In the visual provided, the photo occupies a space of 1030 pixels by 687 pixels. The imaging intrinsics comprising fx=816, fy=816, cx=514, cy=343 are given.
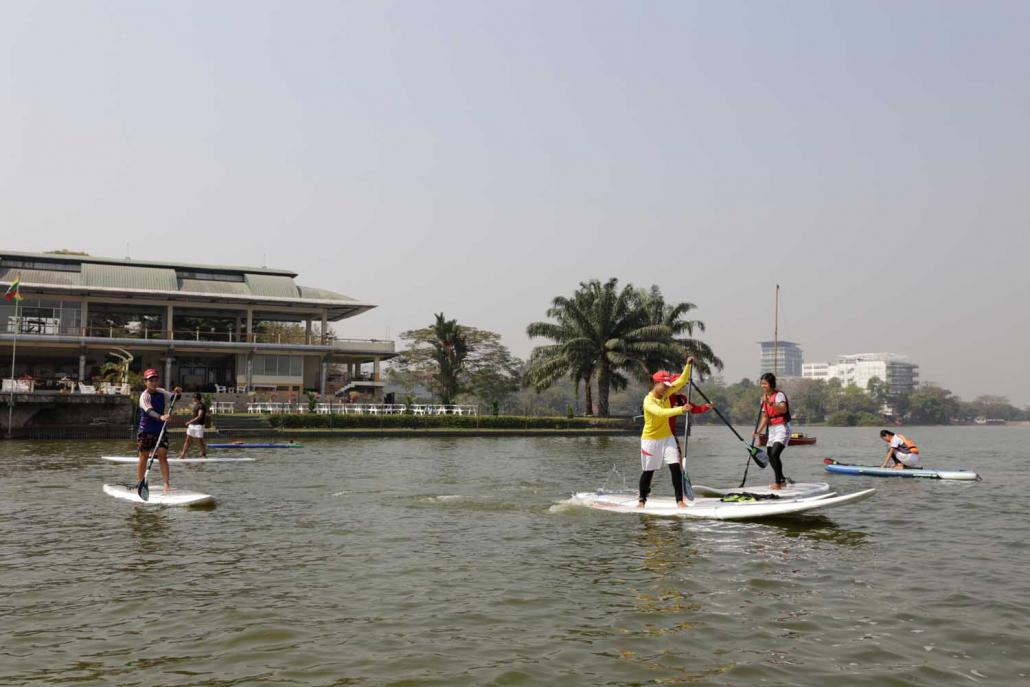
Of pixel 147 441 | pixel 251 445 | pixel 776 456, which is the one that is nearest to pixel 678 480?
pixel 776 456

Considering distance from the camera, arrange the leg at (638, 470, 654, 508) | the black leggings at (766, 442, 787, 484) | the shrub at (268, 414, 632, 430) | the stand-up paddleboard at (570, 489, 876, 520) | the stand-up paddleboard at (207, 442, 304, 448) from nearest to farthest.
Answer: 1. the stand-up paddleboard at (570, 489, 876, 520)
2. the leg at (638, 470, 654, 508)
3. the black leggings at (766, 442, 787, 484)
4. the stand-up paddleboard at (207, 442, 304, 448)
5. the shrub at (268, 414, 632, 430)

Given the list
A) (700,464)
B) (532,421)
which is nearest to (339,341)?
(532,421)

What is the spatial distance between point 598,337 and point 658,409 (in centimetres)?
4447

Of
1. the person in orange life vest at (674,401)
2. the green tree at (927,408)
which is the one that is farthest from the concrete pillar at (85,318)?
the green tree at (927,408)

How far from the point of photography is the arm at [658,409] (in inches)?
487

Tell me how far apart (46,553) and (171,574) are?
2.18 m

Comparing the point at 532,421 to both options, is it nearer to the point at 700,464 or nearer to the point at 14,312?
the point at 700,464

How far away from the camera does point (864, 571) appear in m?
9.31

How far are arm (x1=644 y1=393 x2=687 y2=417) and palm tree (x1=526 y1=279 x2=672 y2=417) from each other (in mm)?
42418

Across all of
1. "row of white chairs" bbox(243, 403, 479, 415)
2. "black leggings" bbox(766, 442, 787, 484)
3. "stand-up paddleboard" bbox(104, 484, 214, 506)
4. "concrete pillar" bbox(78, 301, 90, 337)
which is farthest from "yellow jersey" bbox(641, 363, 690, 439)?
"concrete pillar" bbox(78, 301, 90, 337)

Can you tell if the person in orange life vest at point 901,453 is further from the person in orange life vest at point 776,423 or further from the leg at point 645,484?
the leg at point 645,484

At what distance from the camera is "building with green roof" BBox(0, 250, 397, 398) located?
172 ft

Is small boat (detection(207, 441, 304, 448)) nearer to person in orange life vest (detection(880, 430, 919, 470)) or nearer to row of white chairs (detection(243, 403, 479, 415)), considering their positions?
row of white chairs (detection(243, 403, 479, 415))

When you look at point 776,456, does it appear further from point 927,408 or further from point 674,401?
point 927,408
